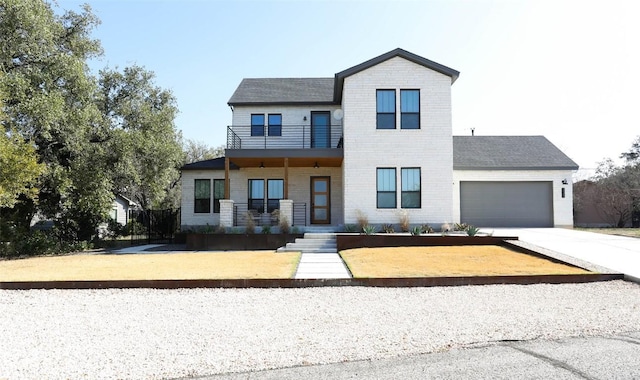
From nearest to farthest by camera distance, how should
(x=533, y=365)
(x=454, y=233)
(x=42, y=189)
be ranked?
1. (x=533, y=365)
2. (x=454, y=233)
3. (x=42, y=189)

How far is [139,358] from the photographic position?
14.9ft

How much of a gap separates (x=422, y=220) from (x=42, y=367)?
14.5m

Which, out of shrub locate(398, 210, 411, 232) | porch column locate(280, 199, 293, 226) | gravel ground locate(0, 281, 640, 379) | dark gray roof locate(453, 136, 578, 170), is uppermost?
dark gray roof locate(453, 136, 578, 170)

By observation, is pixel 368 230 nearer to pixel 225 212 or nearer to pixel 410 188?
pixel 410 188

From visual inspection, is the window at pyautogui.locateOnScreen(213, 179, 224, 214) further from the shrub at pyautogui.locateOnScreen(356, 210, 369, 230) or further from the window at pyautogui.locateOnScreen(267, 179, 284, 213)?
the shrub at pyautogui.locateOnScreen(356, 210, 369, 230)

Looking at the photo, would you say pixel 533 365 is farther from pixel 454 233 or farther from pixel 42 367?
pixel 454 233

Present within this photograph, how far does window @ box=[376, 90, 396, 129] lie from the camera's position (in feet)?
56.3

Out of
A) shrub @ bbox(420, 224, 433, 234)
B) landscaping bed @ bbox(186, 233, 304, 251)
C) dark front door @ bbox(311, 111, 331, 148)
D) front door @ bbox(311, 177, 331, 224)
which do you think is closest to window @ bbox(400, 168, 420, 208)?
shrub @ bbox(420, 224, 433, 234)

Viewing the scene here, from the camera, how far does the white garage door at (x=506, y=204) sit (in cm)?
2120

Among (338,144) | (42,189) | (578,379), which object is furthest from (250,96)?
(578,379)

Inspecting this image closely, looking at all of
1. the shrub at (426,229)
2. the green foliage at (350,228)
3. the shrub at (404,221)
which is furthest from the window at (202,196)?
the shrub at (426,229)

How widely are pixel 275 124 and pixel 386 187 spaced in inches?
254

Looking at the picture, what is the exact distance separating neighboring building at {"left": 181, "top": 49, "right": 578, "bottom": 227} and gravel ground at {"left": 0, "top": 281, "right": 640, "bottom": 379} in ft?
29.6

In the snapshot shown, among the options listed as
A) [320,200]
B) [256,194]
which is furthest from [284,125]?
[320,200]
